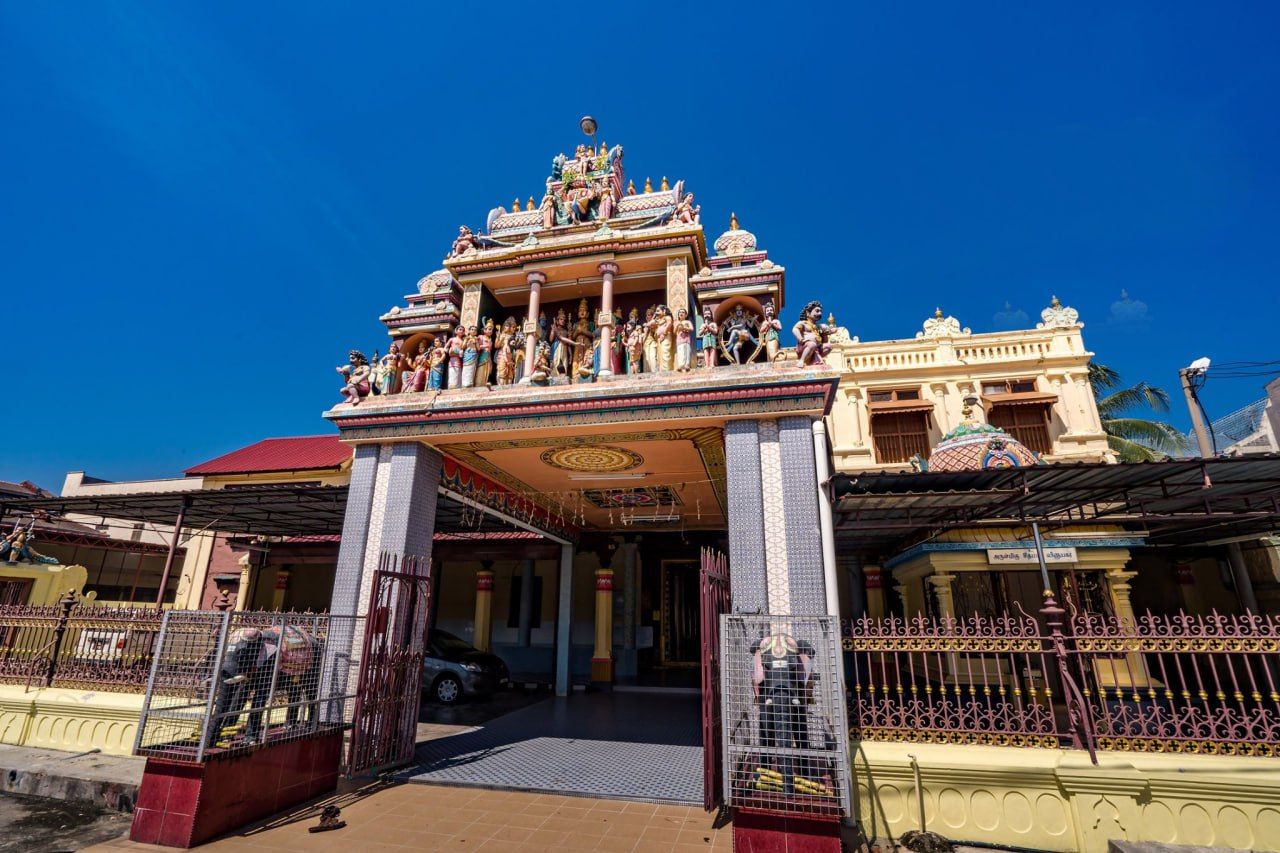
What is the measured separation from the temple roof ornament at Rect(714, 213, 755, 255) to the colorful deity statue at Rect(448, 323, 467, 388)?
4510 millimetres

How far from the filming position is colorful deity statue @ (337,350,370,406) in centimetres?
920

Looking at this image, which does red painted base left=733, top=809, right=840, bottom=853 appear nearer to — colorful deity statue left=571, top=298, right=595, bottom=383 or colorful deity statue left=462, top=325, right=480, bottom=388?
colorful deity statue left=571, top=298, right=595, bottom=383

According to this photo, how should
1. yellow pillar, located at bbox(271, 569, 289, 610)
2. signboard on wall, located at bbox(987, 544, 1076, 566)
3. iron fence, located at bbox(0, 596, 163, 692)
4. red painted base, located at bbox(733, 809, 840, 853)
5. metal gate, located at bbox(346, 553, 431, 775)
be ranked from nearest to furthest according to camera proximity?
red painted base, located at bbox(733, 809, 840, 853), metal gate, located at bbox(346, 553, 431, 775), iron fence, located at bbox(0, 596, 163, 692), signboard on wall, located at bbox(987, 544, 1076, 566), yellow pillar, located at bbox(271, 569, 289, 610)

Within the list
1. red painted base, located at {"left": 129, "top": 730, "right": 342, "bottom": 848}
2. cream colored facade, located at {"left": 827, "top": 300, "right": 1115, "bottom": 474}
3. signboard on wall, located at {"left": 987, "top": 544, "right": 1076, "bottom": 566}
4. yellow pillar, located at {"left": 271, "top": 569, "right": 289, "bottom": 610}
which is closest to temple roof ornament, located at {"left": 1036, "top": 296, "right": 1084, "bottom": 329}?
cream colored facade, located at {"left": 827, "top": 300, "right": 1115, "bottom": 474}

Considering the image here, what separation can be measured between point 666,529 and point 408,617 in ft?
34.1

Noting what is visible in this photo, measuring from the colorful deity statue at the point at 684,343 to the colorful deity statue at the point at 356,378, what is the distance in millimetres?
4991

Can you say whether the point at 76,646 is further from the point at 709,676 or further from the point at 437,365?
the point at 709,676

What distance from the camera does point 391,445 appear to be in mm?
8875

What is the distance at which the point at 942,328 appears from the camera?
17.6m

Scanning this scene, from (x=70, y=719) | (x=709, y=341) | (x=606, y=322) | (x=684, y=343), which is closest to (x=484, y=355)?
(x=606, y=322)

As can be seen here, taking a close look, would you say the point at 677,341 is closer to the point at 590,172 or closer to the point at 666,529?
the point at 590,172

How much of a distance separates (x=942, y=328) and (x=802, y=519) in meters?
13.5

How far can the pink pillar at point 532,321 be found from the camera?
927cm

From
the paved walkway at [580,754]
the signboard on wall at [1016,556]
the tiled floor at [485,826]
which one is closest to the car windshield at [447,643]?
the paved walkway at [580,754]
